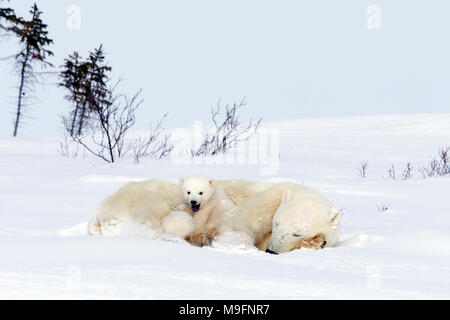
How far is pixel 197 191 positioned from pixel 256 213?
48 cm

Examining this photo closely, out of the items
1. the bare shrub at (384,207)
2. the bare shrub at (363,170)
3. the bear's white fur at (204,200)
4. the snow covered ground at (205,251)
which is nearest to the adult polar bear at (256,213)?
the bear's white fur at (204,200)

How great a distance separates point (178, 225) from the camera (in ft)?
15.3

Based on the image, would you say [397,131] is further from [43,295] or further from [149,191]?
[43,295]

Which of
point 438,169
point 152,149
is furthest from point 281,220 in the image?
point 152,149

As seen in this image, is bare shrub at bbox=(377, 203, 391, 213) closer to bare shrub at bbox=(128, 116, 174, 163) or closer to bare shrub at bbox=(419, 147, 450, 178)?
bare shrub at bbox=(419, 147, 450, 178)

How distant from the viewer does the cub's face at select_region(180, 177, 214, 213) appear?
15.8 feet

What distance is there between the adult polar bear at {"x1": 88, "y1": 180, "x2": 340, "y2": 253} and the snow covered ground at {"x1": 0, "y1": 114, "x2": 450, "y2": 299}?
0.75 feet

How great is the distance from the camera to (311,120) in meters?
27.0

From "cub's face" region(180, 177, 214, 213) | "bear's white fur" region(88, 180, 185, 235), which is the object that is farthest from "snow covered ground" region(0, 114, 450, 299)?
"cub's face" region(180, 177, 214, 213)

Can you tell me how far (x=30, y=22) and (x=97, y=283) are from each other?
24.4 meters

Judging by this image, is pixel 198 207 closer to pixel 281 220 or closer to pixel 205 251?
pixel 281 220

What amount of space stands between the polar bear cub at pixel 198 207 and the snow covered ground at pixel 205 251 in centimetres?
24

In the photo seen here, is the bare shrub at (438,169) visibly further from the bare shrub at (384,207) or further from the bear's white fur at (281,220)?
the bear's white fur at (281,220)
